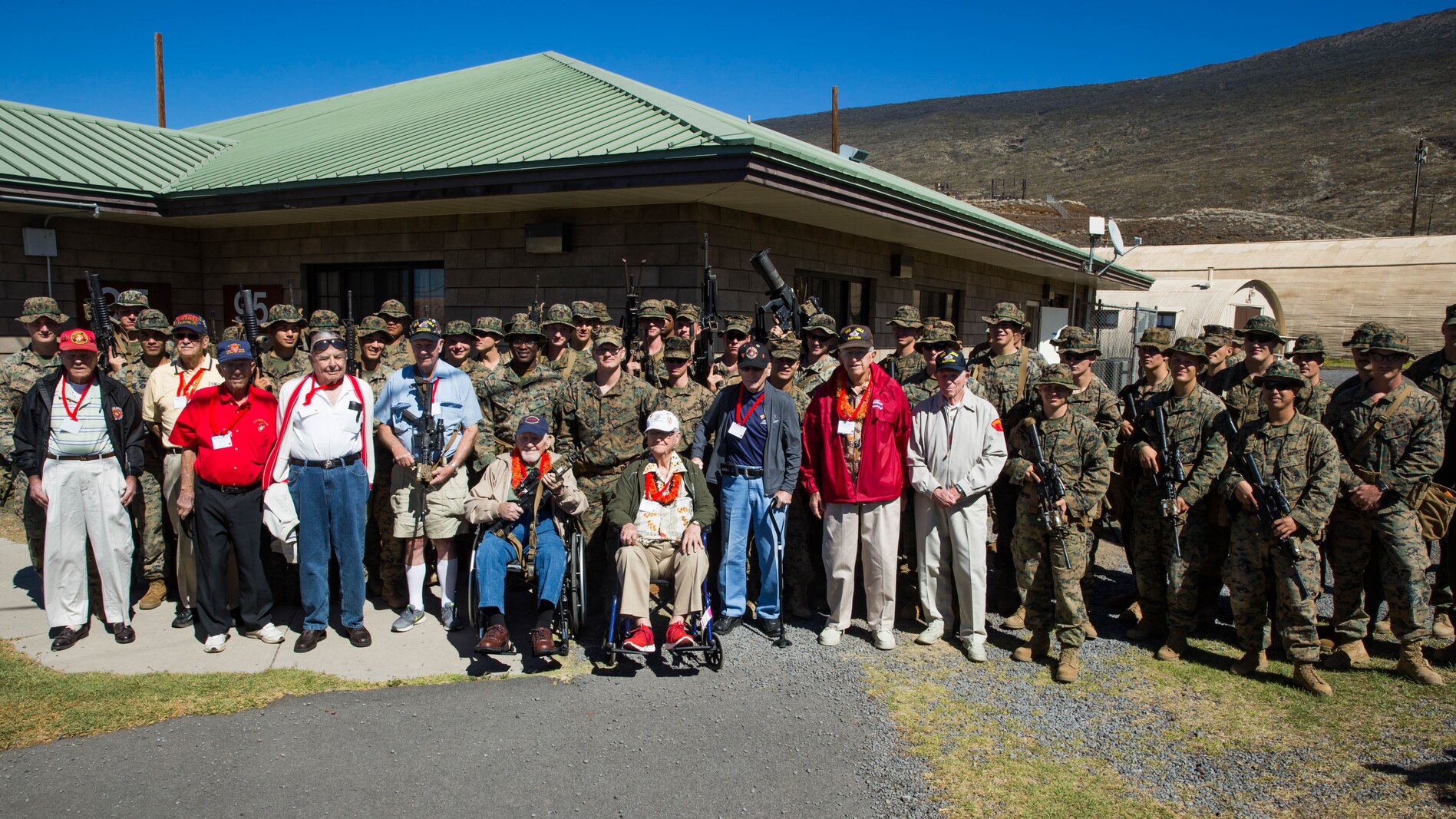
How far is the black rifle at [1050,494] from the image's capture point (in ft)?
16.0

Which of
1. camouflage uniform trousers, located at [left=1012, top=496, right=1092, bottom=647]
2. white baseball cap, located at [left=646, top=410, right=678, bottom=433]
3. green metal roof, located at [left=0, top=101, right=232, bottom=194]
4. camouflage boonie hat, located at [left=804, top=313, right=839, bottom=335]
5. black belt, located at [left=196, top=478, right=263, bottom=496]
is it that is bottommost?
camouflage uniform trousers, located at [left=1012, top=496, right=1092, bottom=647]

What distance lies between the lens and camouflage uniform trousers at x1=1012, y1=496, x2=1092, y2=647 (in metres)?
4.86

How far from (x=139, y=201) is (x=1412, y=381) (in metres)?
11.6

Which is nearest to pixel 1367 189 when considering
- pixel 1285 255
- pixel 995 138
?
pixel 1285 255

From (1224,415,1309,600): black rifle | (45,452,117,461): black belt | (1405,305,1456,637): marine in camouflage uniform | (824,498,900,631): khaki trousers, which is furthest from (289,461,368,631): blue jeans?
(1405,305,1456,637): marine in camouflage uniform

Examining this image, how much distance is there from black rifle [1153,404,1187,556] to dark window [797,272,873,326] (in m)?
5.27

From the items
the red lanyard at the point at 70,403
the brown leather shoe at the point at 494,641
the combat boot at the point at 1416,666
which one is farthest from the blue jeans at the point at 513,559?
the combat boot at the point at 1416,666

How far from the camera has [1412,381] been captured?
17.6 feet

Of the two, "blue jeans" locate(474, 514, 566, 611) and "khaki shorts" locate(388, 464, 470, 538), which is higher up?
"khaki shorts" locate(388, 464, 470, 538)

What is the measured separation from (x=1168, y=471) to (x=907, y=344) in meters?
2.33

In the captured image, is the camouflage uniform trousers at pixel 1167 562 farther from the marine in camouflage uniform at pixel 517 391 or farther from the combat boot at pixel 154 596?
the combat boot at pixel 154 596

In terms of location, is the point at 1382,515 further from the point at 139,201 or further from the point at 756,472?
the point at 139,201

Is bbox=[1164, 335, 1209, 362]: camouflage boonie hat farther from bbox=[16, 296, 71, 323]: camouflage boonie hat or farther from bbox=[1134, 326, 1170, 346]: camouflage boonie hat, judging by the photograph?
bbox=[16, 296, 71, 323]: camouflage boonie hat

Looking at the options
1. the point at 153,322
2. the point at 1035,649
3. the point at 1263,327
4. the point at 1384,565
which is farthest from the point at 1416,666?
the point at 153,322
